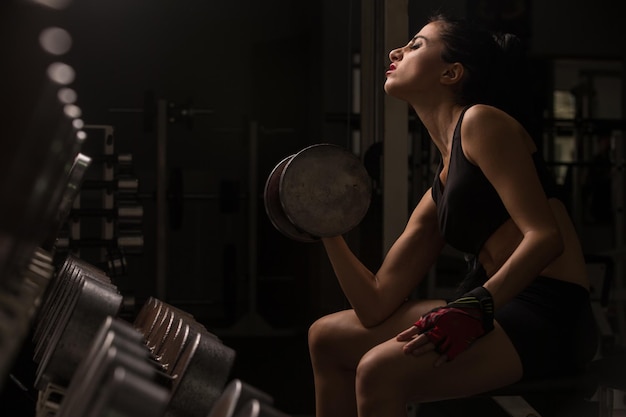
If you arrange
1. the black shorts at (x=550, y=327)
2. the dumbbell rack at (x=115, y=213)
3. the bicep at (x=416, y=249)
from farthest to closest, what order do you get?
the dumbbell rack at (x=115, y=213) → the bicep at (x=416, y=249) → the black shorts at (x=550, y=327)

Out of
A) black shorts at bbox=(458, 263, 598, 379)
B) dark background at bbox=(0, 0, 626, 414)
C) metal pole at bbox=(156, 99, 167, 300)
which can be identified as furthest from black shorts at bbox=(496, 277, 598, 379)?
dark background at bbox=(0, 0, 626, 414)

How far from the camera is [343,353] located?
214cm

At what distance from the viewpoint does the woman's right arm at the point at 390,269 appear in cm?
217

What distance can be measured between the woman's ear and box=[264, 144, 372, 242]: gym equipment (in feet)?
0.97

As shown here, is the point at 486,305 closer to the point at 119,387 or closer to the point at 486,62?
the point at 486,62

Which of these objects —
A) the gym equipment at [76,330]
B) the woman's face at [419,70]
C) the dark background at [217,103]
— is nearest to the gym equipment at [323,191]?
the woman's face at [419,70]

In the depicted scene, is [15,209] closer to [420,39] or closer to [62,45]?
[62,45]

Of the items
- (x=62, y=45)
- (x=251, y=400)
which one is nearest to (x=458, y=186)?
(x=251, y=400)

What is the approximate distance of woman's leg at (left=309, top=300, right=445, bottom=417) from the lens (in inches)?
84.1

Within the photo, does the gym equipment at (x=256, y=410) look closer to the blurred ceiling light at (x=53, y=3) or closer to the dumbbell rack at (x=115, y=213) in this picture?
the blurred ceiling light at (x=53, y=3)

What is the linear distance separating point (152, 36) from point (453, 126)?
570 cm

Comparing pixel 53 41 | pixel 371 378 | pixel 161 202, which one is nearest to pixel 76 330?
pixel 53 41

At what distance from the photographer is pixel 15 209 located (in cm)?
52

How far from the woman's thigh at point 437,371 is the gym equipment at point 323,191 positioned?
360 millimetres
